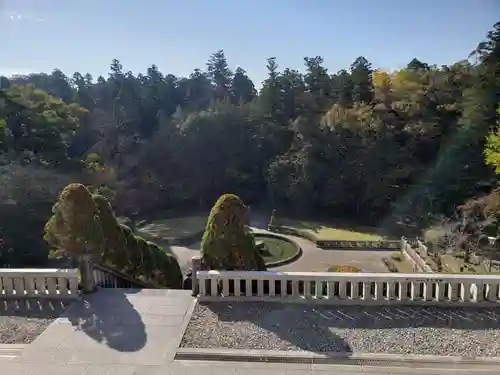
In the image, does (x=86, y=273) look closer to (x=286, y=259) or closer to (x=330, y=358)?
(x=330, y=358)

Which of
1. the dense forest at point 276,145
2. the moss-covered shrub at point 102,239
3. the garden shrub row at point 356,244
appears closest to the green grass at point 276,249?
the garden shrub row at point 356,244

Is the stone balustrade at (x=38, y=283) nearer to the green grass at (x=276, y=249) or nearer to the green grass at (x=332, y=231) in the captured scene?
the green grass at (x=276, y=249)

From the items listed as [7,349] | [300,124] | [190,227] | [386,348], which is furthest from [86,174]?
[386,348]

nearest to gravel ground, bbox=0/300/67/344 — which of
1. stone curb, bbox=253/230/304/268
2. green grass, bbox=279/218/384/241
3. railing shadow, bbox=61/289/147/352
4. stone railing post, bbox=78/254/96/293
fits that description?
railing shadow, bbox=61/289/147/352

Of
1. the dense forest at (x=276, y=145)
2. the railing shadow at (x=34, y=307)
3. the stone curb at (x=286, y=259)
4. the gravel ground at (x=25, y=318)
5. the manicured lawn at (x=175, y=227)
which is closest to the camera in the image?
the gravel ground at (x=25, y=318)

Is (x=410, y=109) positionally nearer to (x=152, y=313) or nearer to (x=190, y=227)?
(x=190, y=227)

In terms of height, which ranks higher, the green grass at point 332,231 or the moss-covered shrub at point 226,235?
the moss-covered shrub at point 226,235
